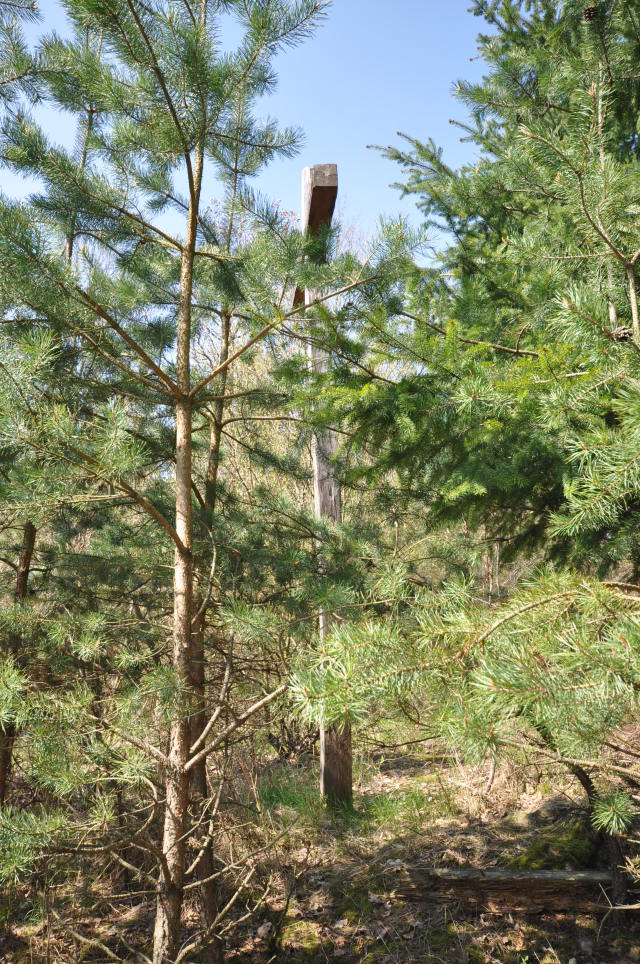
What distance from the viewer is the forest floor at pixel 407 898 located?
3.08 m

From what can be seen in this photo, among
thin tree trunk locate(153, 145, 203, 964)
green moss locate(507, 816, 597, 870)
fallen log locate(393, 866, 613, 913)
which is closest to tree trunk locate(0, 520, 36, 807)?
thin tree trunk locate(153, 145, 203, 964)

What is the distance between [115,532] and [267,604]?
1.42 meters

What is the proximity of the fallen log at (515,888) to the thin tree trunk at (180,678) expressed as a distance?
1813 millimetres

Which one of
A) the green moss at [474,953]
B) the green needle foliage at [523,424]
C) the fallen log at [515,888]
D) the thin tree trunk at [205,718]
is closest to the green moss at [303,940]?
the thin tree trunk at [205,718]

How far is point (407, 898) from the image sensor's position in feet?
11.4

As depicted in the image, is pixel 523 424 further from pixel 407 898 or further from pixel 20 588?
pixel 20 588

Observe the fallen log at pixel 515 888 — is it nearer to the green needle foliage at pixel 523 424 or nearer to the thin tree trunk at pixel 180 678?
the green needle foliage at pixel 523 424

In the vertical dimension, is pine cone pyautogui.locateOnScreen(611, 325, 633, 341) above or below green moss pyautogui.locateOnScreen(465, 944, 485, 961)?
above

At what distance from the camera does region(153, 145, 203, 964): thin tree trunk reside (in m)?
2.15

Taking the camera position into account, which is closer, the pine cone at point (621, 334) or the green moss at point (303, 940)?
the pine cone at point (621, 334)

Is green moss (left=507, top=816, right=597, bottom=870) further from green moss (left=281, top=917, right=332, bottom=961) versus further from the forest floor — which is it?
green moss (left=281, top=917, right=332, bottom=961)

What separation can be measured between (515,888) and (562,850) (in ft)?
1.20

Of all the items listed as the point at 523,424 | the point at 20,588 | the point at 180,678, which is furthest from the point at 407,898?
the point at 20,588

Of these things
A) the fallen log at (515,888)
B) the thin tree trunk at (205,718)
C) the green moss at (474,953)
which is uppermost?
the thin tree trunk at (205,718)
